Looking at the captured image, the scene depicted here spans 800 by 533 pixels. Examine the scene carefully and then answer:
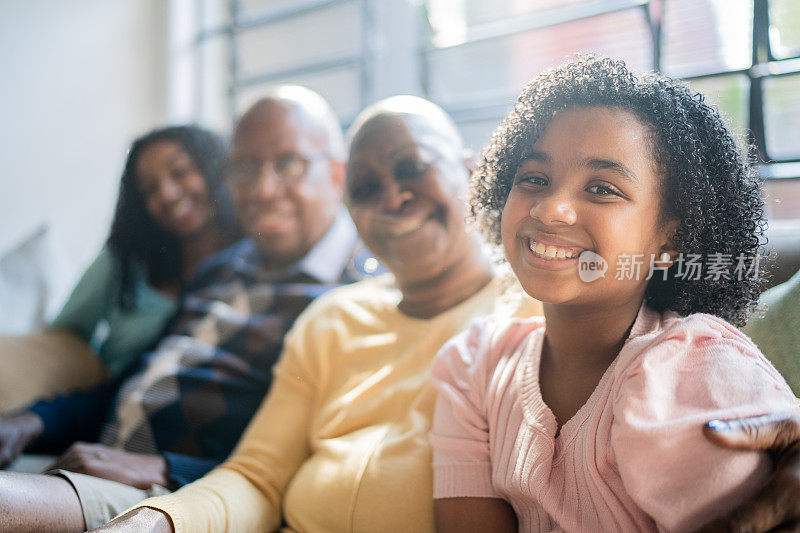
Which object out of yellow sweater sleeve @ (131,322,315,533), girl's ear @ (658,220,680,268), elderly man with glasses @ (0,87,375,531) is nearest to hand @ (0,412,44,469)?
elderly man with glasses @ (0,87,375,531)

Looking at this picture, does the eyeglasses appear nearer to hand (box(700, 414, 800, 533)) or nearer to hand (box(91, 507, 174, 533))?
hand (box(91, 507, 174, 533))

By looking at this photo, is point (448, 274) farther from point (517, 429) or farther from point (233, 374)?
point (233, 374)

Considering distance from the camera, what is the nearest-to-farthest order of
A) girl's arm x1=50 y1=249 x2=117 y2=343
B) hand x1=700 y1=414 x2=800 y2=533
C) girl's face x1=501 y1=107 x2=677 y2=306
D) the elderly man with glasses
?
hand x1=700 y1=414 x2=800 y2=533, girl's face x1=501 y1=107 x2=677 y2=306, the elderly man with glasses, girl's arm x1=50 y1=249 x2=117 y2=343

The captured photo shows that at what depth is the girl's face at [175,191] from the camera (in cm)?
170

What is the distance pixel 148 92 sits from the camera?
2.53 meters

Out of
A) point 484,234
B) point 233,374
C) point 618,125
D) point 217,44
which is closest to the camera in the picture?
point 618,125

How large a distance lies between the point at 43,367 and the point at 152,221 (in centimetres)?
47

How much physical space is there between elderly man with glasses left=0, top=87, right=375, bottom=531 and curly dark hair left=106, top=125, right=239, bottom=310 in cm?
11

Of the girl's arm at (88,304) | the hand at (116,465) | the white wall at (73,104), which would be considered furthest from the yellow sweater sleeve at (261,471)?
the white wall at (73,104)

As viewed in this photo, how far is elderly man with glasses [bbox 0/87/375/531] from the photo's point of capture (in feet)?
4.07

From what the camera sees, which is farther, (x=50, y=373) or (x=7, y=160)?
(x=7, y=160)

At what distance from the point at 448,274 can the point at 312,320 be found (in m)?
0.29

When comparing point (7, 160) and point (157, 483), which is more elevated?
point (7, 160)

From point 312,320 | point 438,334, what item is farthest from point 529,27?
point 312,320
